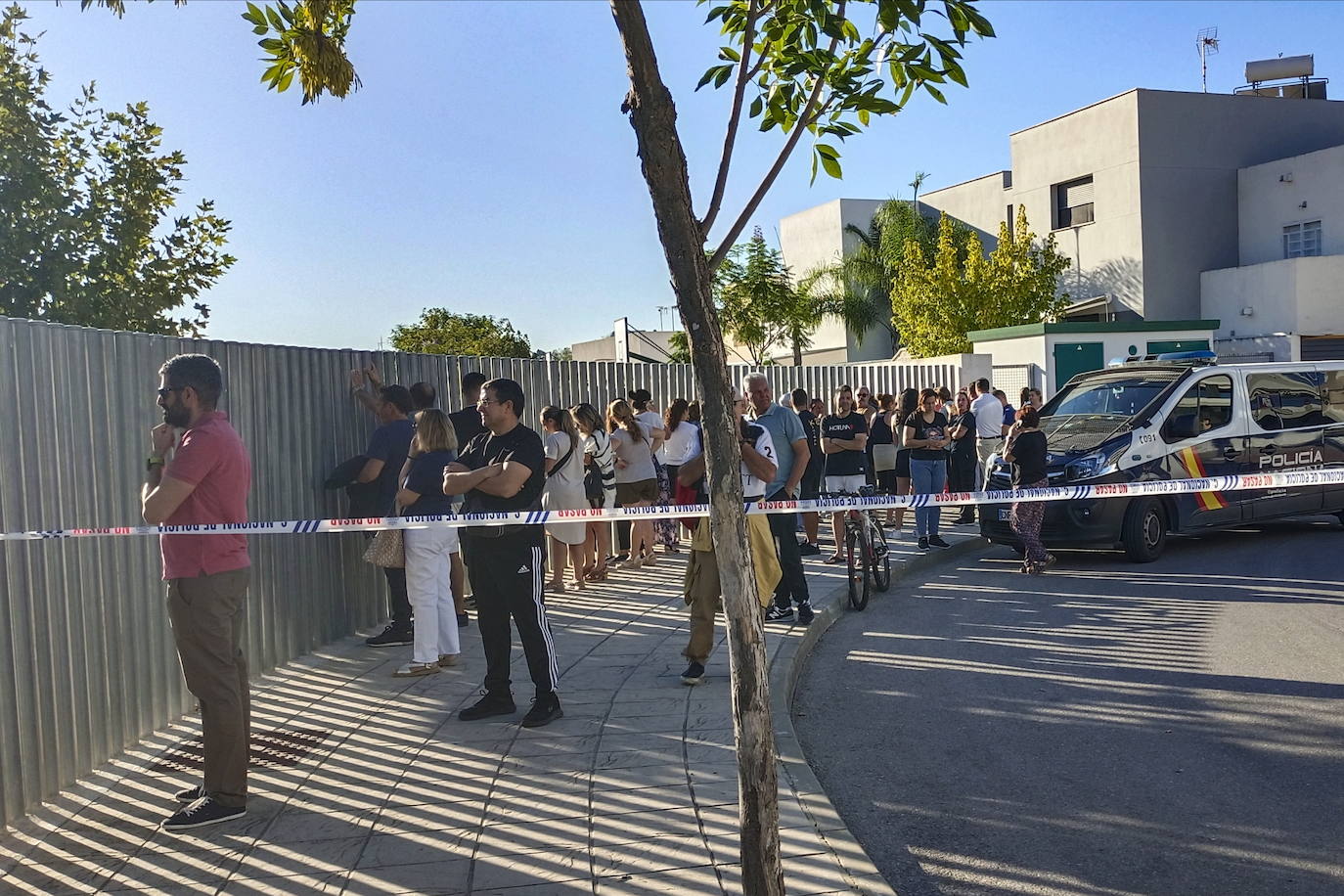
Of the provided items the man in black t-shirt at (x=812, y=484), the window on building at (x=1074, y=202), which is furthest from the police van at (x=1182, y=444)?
the window on building at (x=1074, y=202)

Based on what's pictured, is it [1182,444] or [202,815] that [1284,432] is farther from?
[202,815]

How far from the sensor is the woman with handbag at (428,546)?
26.3 feet

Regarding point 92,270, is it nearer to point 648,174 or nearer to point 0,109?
point 0,109

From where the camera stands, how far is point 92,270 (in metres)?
14.9

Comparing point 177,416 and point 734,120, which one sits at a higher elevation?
point 734,120

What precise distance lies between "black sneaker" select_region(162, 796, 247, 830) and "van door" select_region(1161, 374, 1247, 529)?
10.4m

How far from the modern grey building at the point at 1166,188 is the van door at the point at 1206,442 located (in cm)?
1992

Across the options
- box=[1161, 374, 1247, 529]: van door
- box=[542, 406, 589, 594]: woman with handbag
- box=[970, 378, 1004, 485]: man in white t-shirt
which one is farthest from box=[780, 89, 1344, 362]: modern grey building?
box=[542, 406, 589, 594]: woman with handbag

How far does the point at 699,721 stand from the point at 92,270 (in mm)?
11680

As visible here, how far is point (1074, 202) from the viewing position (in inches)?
1345

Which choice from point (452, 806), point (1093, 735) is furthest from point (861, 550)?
point (452, 806)

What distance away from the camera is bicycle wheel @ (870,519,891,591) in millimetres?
11055

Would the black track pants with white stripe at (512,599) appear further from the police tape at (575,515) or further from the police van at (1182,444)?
the police van at (1182,444)

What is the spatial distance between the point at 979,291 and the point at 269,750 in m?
28.6
